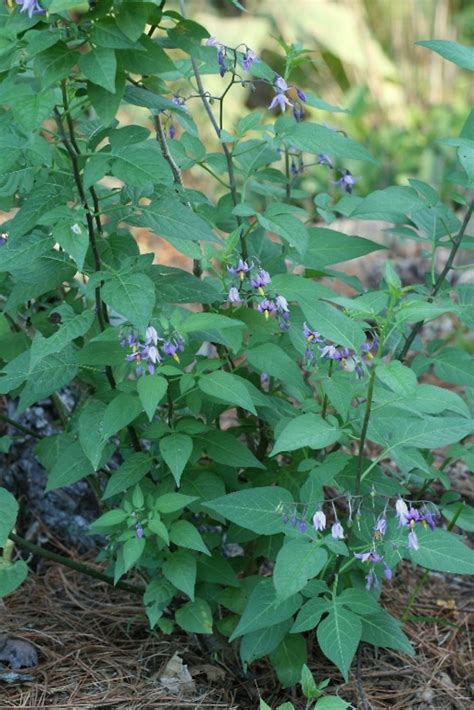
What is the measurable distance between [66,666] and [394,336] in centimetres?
122

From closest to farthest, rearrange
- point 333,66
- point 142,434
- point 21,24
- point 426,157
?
point 21,24 < point 142,434 < point 426,157 < point 333,66

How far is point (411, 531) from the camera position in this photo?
6.29ft

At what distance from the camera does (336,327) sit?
1898 mm

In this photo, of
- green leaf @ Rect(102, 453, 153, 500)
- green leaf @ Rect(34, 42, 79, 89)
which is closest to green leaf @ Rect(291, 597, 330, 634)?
green leaf @ Rect(102, 453, 153, 500)

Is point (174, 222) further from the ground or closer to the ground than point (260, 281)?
further from the ground

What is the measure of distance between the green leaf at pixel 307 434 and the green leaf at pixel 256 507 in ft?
0.70

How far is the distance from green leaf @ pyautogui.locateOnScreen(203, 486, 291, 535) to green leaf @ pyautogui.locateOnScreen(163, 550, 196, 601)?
0.62 ft

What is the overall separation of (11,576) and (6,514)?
0.22 m

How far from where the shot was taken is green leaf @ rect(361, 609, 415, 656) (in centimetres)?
212

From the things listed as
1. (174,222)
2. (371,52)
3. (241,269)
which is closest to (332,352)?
(241,269)

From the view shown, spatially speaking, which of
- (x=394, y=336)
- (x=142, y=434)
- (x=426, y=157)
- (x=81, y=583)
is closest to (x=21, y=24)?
(x=142, y=434)

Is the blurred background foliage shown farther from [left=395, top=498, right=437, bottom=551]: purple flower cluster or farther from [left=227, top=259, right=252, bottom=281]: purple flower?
[left=395, top=498, right=437, bottom=551]: purple flower cluster

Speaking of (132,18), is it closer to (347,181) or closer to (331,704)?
(347,181)

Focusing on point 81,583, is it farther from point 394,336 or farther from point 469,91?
point 469,91
